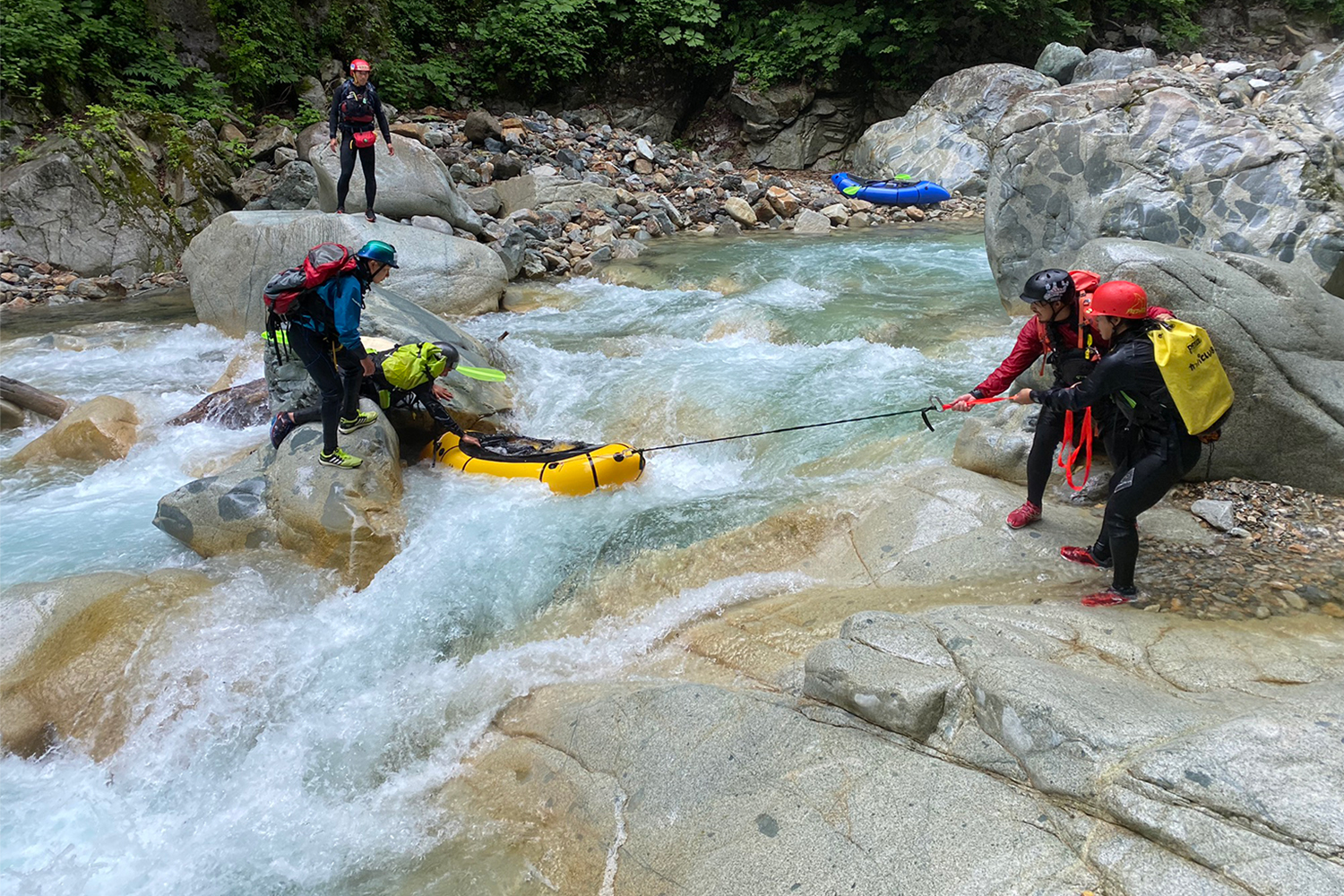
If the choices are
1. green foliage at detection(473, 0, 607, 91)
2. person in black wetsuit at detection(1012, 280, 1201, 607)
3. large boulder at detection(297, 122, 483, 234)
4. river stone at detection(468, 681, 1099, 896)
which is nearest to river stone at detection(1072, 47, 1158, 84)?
green foliage at detection(473, 0, 607, 91)

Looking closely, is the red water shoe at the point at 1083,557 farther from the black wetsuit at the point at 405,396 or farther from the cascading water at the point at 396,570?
the black wetsuit at the point at 405,396

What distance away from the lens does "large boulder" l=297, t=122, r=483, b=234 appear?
34.7 feet

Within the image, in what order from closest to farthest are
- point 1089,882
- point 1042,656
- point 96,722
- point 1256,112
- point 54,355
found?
point 1089,882, point 1042,656, point 96,722, point 1256,112, point 54,355

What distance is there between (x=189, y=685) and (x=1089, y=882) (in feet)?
13.8

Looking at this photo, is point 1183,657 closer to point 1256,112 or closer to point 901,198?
point 1256,112

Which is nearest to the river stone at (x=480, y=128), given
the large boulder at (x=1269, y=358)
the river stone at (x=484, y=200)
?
the river stone at (x=484, y=200)

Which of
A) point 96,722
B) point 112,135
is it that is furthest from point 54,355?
point 96,722

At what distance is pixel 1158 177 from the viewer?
23.1 ft

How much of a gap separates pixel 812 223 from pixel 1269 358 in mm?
11079

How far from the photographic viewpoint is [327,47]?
16.7m

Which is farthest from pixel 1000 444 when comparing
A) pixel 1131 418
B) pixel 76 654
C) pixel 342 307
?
pixel 76 654

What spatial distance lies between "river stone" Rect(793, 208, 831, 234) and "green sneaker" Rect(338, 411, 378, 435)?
36.4ft

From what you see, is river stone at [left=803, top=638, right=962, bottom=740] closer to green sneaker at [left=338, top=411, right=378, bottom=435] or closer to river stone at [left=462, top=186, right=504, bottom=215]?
green sneaker at [left=338, top=411, right=378, bottom=435]

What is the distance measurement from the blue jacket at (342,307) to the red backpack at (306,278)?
0.06m
